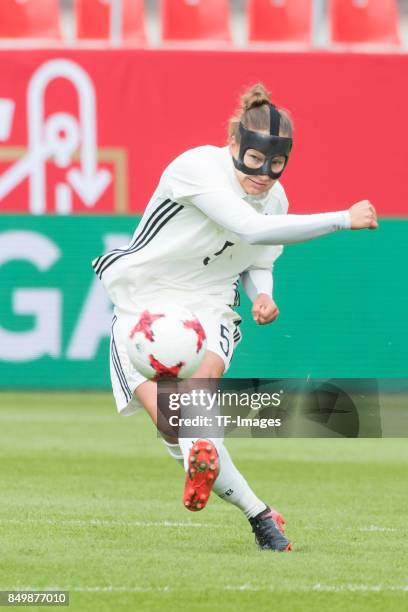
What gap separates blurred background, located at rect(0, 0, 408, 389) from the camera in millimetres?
13109

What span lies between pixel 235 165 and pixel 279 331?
7.01 m

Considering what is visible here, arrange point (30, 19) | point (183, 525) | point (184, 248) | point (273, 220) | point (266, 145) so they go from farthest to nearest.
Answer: point (30, 19), point (183, 525), point (184, 248), point (266, 145), point (273, 220)

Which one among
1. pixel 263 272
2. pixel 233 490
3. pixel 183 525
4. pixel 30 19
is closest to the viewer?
pixel 233 490

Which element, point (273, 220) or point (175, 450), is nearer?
point (273, 220)

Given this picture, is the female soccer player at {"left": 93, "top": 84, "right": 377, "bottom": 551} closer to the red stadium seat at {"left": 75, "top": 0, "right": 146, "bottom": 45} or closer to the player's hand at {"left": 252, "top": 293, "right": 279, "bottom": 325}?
the player's hand at {"left": 252, "top": 293, "right": 279, "bottom": 325}

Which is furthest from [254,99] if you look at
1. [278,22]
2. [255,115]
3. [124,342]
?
[278,22]

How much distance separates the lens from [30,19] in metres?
15.0

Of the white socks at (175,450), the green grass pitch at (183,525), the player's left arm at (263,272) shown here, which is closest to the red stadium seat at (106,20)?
the green grass pitch at (183,525)

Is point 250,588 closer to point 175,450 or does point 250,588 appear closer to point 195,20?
point 175,450

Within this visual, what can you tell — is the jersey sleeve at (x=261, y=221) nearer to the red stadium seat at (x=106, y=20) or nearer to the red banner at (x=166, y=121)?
the red banner at (x=166, y=121)

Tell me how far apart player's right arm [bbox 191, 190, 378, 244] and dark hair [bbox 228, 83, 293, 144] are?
0.32 metres

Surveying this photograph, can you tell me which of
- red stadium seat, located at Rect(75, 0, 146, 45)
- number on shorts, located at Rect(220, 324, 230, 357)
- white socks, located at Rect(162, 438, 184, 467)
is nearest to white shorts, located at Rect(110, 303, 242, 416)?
number on shorts, located at Rect(220, 324, 230, 357)

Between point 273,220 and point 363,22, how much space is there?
1017 cm

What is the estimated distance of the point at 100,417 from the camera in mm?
12172
